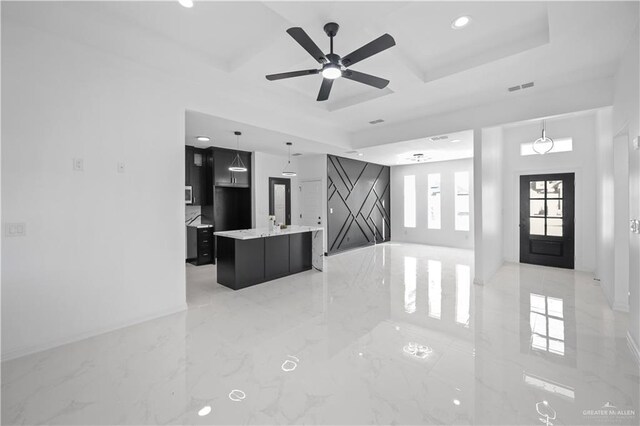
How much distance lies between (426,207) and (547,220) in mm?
3421

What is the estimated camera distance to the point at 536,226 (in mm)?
6211

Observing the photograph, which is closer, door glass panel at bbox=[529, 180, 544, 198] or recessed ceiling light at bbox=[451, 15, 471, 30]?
recessed ceiling light at bbox=[451, 15, 471, 30]

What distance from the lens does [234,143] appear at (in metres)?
6.05

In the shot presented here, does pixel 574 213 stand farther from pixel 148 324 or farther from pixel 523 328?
pixel 148 324

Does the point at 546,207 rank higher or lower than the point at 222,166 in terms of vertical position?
lower

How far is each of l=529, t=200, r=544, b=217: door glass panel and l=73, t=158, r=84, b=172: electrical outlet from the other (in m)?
7.77

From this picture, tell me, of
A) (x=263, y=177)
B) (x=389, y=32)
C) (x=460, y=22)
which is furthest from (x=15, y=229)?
(x=263, y=177)

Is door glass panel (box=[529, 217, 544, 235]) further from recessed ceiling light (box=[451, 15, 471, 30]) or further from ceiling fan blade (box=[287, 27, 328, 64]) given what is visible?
ceiling fan blade (box=[287, 27, 328, 64])

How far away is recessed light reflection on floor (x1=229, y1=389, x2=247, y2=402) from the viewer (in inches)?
80.5

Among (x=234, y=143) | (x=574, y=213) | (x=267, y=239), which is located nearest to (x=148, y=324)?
(x=267, y=239)

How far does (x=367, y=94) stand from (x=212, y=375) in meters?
4.31

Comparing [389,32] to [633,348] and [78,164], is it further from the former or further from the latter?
[633,348]

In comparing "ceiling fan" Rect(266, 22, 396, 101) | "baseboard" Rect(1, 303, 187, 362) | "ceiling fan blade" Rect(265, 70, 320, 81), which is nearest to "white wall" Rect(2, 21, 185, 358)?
"baseboard" Rect(1, 303, 187, 362)

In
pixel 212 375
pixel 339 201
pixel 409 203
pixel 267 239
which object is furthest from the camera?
pixel 409 203
